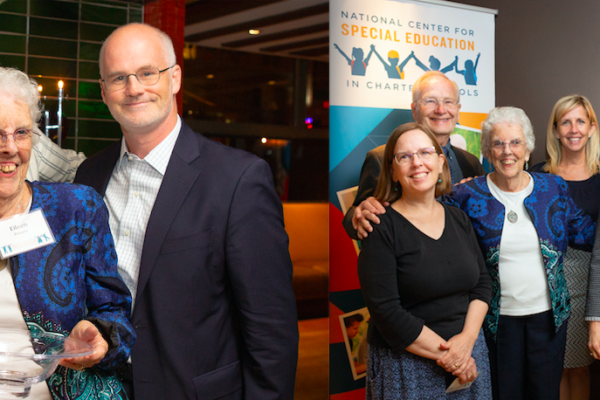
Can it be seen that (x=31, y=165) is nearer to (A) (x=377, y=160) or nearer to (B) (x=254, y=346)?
(B) (x=254, y=346)

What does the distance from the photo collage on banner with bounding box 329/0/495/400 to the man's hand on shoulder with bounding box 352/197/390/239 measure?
112 centimetres

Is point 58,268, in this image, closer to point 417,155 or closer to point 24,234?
point 24,234

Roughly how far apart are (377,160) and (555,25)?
224 cm

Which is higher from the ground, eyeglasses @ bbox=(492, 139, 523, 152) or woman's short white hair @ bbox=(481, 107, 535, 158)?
woman's short white hair @ bbox=(481, 107, 535, 158)

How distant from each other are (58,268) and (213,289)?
1.25 feet

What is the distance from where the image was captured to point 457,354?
1.78 metres

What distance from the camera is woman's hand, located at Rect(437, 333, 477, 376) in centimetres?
177

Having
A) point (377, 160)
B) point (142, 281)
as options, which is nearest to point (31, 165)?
point (142, 281)

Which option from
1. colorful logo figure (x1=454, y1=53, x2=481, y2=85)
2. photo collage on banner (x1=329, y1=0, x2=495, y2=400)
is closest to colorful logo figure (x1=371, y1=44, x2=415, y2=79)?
photo collage on banner (x1=329, y1=0, x2=495, y2=400)

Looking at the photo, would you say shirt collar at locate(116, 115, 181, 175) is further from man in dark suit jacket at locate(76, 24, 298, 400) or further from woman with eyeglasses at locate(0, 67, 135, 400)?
woman with eyeglasses at locate(0, 67, 135, 400)

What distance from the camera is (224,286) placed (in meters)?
1.41

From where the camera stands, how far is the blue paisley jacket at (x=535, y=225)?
2.12 meters

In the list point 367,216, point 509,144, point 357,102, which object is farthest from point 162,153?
point 357,102

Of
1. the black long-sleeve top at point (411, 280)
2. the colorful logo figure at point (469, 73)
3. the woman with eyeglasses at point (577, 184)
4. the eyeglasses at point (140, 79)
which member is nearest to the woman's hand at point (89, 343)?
the eyeglasses at point (140, 79)
